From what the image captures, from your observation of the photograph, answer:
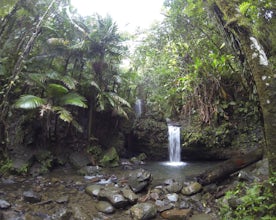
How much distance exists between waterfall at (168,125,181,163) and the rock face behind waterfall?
8.3 inches

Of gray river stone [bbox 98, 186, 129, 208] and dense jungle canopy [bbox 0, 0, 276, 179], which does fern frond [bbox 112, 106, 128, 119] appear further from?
gray river stone [bbox 98, 186, 129, 208]

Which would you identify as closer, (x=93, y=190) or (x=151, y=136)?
(x=93, y=190)

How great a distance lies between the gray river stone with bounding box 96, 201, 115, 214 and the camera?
4.84 metres

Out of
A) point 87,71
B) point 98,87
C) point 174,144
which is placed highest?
point 87,71

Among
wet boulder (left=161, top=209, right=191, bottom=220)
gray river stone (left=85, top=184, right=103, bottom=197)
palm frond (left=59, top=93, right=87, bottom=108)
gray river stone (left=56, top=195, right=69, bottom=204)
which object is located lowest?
wet boulder (left=161, top=209, right=191, bottom=220)

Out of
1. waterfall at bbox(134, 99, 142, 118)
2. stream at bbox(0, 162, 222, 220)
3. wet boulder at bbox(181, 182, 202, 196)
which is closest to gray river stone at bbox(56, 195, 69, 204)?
stream at bbox(0, 162, 222, 220)

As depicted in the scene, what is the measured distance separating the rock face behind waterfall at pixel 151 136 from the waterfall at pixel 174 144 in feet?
0.70

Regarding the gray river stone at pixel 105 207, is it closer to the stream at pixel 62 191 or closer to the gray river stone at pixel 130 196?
the stream at pixel 62 191

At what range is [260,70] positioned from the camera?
2.99 m

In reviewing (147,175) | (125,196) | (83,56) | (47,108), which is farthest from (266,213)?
(83,56)

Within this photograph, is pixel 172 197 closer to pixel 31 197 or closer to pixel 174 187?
pixel 174 187

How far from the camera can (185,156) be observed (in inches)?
350

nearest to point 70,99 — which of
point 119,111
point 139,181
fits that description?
point 119,111

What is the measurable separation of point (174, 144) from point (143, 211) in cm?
Answer: 443
